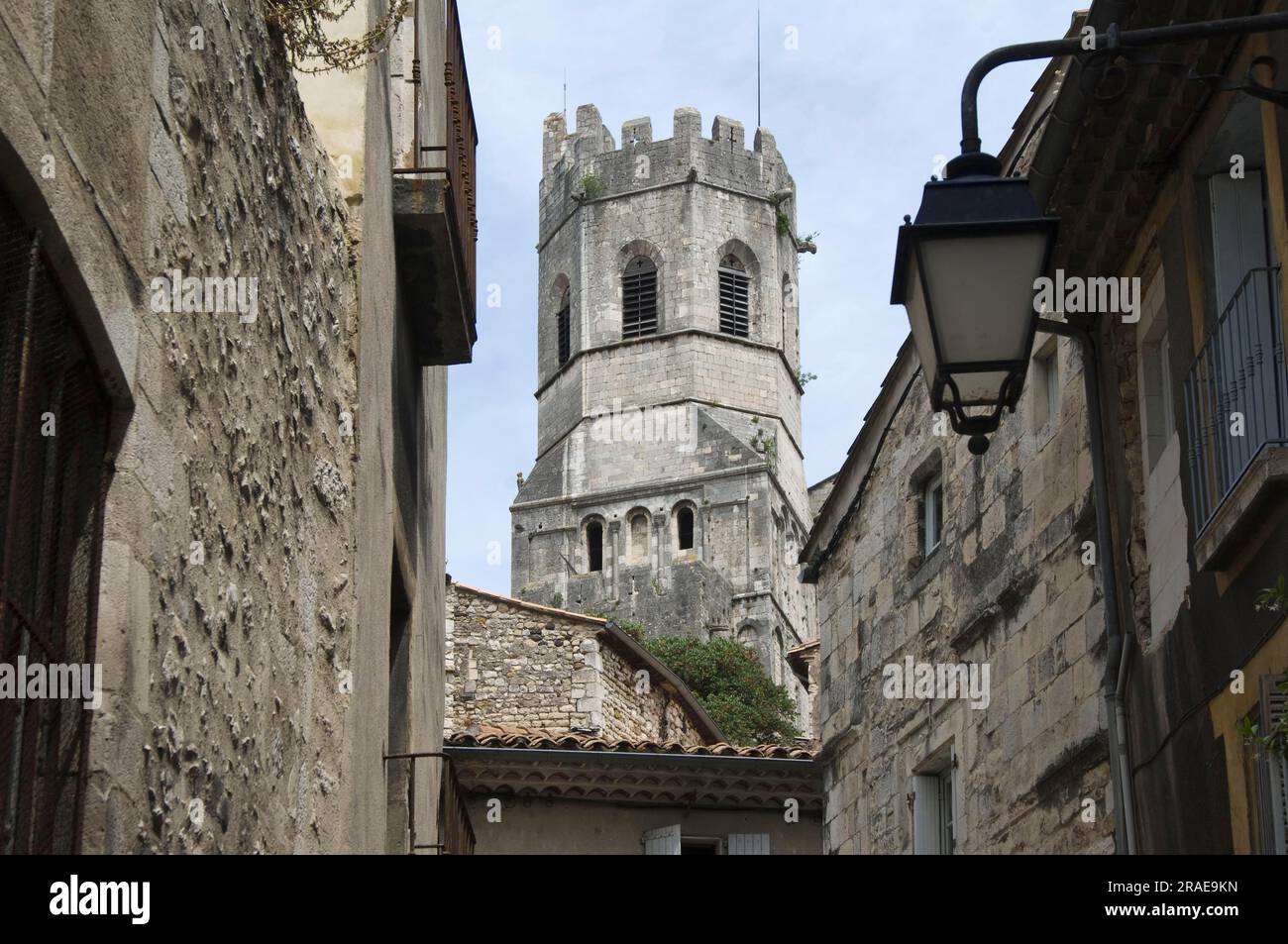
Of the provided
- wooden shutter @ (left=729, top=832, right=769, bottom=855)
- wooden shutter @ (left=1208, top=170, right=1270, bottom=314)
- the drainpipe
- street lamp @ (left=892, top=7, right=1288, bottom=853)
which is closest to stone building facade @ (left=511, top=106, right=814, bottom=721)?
wooden shutter @ (left=729, top=832, right=769, bottom=855)

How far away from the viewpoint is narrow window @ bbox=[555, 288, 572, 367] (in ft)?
227

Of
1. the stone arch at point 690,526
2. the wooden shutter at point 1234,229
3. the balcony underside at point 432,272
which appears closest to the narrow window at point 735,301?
the stone arch at point 690,526

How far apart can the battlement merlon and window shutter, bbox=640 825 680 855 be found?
5203cm

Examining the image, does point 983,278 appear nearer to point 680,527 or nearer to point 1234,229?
point 1234,229

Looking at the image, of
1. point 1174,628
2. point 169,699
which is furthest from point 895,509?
point 169,699

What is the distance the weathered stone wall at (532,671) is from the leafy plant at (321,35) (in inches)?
594

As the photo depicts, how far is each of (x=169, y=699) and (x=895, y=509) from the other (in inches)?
376

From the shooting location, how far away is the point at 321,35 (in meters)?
6.48

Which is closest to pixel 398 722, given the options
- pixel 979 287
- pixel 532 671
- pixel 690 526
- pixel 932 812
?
pixel 932 812

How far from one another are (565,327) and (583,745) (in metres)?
53.9

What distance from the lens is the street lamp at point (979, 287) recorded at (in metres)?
4.80

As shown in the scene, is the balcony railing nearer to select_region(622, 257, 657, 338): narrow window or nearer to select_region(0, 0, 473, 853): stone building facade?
select_region(0, 0, 473, 853): stone building facade
